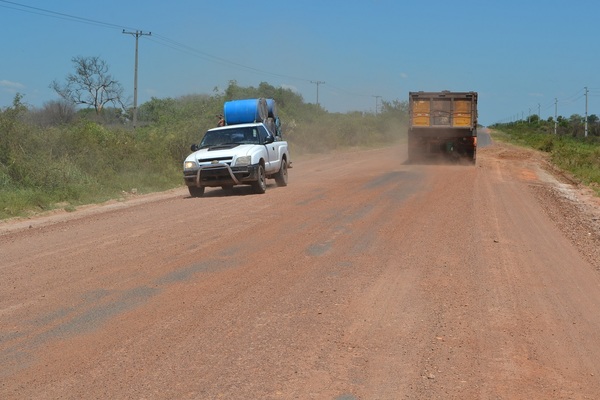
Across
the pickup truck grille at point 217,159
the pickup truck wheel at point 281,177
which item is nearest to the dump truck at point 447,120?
the pickup truck wheel at point 281,177

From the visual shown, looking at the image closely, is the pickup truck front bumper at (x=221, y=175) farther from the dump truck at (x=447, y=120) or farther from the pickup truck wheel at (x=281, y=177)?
the dump truck at (x=447, y=120)

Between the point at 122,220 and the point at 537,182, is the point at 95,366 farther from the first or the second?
the point at 537,182

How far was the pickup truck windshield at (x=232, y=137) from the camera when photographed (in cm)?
1897

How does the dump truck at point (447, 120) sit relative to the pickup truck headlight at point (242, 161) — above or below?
above

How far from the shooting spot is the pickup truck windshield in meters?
19.0

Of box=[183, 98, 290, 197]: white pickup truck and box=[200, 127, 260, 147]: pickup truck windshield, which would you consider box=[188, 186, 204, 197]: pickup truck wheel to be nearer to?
box=[183, 98, 290, 197]: white pickup truck

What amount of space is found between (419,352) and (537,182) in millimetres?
18535

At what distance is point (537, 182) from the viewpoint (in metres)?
23.0

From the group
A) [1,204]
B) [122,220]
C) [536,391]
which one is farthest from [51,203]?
[536,391]

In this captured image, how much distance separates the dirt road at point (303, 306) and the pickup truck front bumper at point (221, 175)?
3772 millimetres

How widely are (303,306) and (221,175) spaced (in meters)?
11.0

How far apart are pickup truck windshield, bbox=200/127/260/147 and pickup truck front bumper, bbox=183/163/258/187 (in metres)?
1.30

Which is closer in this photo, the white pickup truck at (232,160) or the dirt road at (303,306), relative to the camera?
the dirt road at (303,306)

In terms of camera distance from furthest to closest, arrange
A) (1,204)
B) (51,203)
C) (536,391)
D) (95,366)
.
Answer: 1. (51,203)
2. (1,204)
3. (95,366)
4. (536,391)
